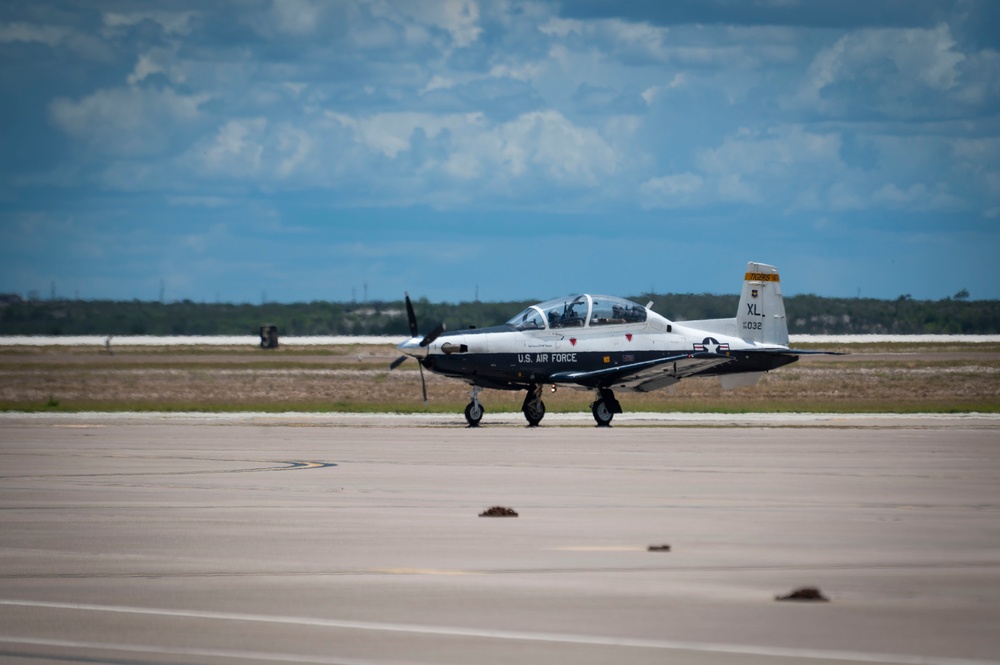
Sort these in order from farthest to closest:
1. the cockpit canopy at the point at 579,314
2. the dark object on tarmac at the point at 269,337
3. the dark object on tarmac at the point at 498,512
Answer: the dark object on tarmac at the point at 269,337 → the cockpit canopy at the point at 579,314 → the dark object on tarmac at the point at 498,512

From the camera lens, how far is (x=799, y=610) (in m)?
8.79

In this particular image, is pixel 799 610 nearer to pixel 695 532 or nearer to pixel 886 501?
pixel 695 532

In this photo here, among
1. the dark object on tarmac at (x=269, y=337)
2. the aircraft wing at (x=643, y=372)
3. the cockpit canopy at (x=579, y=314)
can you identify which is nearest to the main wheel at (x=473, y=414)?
the aircraft wing at (x=643, y=372)

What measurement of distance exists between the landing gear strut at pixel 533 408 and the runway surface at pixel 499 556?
8208 millimetres

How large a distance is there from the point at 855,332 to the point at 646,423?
99400 millimetres

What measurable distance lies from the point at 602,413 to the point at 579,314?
245 centimetres

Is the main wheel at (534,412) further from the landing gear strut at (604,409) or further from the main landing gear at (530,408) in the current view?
the landing gear strut at (604,409)

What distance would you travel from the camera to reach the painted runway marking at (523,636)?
7477 mm

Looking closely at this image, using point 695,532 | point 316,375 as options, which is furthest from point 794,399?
point 695,532

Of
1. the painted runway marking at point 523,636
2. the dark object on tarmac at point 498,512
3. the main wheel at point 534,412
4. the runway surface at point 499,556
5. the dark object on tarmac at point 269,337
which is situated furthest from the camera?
the dark object on tarmac at point 269,337

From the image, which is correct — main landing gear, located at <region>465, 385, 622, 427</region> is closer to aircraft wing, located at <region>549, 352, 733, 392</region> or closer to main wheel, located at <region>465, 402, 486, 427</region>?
main wheel, located at <region>465, 402, 486, 427</region>

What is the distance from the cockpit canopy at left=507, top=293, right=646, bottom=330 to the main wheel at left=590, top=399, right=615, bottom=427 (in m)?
1.97

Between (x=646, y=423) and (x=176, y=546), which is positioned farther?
(x=646, y=423)

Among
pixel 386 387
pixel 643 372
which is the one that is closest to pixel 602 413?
pixel 643 372
